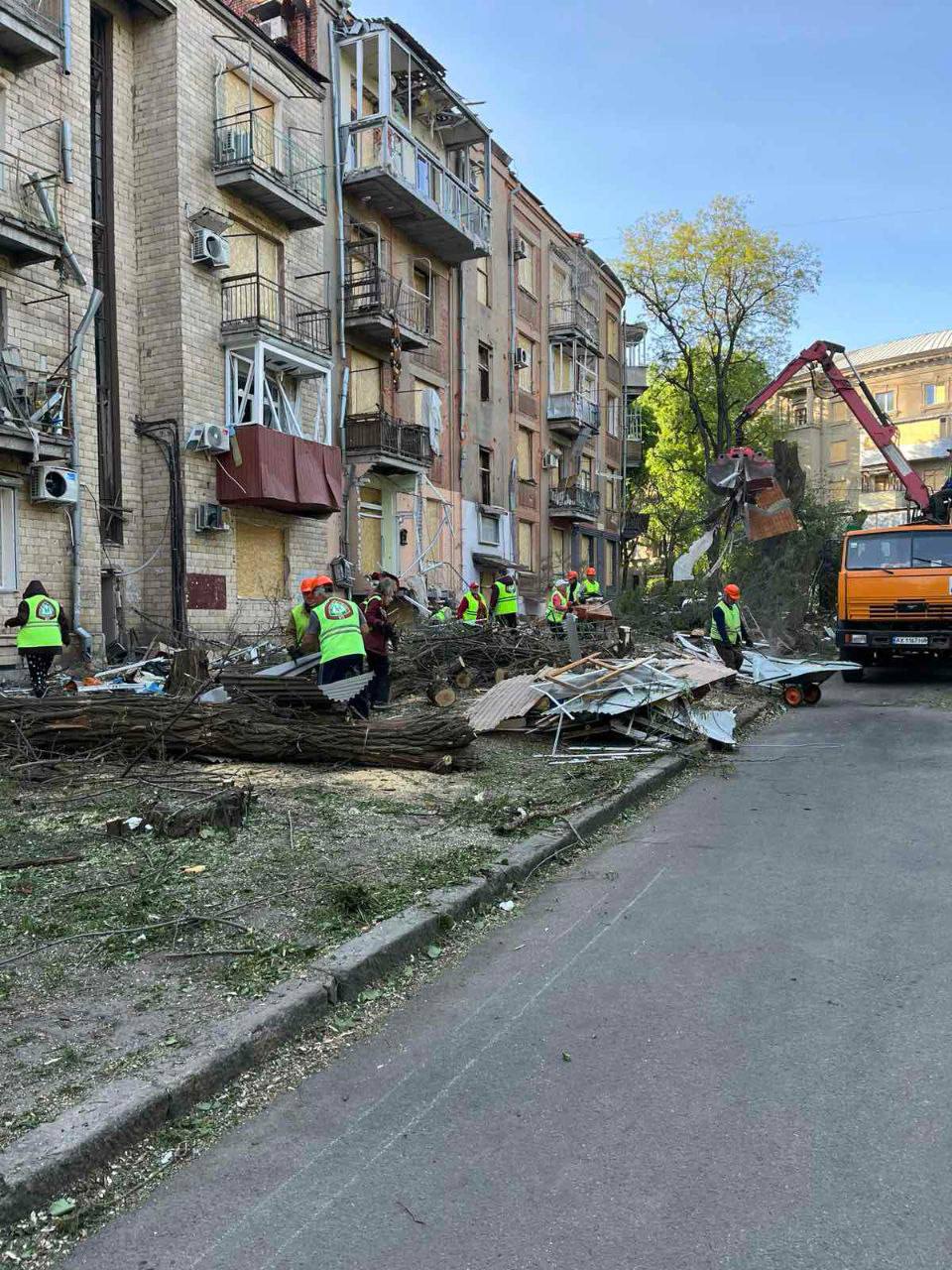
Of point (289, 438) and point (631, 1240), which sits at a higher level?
point (289, 438)

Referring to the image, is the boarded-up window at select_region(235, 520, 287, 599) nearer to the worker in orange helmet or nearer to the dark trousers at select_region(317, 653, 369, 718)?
the worker in orange helmet

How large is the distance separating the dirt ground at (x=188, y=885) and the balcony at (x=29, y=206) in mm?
10252

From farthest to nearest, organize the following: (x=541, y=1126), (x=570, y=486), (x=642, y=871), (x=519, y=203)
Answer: (x=570, y=486) → (x=519, y=203) → (x=642, y=871) → (x=541, y=1126)

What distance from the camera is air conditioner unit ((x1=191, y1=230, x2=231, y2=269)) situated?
17.5 metres

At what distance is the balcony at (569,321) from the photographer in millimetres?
35312

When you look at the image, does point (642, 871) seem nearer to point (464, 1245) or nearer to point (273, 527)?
point (464, 1245)

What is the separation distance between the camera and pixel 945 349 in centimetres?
5462

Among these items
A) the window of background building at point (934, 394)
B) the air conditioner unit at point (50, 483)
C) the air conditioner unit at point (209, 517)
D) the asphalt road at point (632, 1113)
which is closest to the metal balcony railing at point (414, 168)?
the air conditioner unit at point (209, 517)

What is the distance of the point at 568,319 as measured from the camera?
118 feet

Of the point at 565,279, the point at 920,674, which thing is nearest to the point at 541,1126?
the point at 920,674

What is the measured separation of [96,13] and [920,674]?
62.6ft

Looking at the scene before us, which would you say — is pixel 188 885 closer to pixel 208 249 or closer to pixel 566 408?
pixel 208 249

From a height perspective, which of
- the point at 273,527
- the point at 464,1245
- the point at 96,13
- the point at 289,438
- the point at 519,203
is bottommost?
the point at 464,1245

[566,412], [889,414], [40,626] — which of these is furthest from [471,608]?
[889,414]
